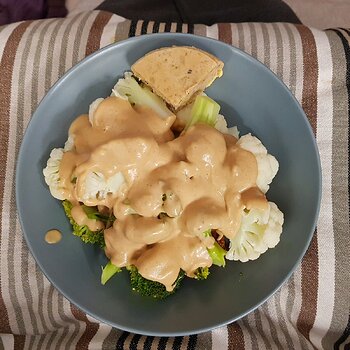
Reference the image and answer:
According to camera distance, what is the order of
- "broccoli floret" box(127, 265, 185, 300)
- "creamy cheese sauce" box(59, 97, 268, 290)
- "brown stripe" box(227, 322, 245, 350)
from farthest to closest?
"brown stripe" box(227, 322, 245, 350)
"broccoli floret" box(127, 265, 185, 300)
"creamy cheese sauce" box(59, 97, 268, 290)

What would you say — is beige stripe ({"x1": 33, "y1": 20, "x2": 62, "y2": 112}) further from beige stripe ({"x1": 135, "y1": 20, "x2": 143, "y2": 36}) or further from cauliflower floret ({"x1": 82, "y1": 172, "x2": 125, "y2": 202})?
cauliflower floret ({"x1": 82, "y1": 172, "x2": 125, "y2": 202})

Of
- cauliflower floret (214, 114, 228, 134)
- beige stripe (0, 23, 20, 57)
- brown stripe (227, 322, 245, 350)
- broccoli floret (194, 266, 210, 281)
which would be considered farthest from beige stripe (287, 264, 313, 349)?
beige stripe (0, 23, 20, 57)

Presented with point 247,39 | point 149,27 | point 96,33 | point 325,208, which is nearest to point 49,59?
point 96,33

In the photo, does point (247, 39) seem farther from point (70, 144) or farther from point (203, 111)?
point (70, 144)

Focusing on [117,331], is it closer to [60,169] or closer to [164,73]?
[60,169]

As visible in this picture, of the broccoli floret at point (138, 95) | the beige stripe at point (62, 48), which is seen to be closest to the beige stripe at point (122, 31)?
the beige stripe at point (62, 48)

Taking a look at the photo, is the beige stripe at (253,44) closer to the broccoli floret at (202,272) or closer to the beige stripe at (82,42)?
the beige stripe at (82,42)

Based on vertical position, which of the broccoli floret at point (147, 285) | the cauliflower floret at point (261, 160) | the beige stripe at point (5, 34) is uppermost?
the beige stripe at point (5, 34)
